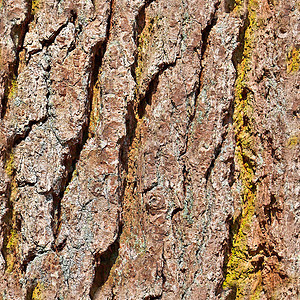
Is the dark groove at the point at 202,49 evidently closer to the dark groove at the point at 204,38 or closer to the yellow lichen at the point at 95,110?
the dark groove at the point at 204,38

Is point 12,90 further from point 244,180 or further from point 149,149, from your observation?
point 244,180

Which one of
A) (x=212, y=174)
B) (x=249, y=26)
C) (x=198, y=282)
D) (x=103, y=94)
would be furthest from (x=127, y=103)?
(x=198, y=282)

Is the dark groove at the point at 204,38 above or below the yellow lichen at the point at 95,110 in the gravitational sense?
above

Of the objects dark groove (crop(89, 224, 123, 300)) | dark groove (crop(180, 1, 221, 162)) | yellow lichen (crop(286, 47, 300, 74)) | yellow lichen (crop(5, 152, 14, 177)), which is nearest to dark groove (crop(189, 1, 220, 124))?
dark groove (crop(180, 1, 221, 162))

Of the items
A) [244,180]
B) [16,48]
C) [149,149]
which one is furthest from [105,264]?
[16,48]

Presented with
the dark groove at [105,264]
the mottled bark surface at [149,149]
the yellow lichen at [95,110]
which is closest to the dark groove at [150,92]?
the mottled bark surface at [149,149]

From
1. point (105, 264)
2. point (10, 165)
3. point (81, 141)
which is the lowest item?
point (105, 264)

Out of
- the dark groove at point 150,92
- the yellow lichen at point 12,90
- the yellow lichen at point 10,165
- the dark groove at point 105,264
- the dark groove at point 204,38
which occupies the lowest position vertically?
the dark groove at point 105,264

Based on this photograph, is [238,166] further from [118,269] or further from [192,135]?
[118,269]

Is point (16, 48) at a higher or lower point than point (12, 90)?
higher
